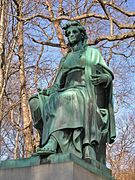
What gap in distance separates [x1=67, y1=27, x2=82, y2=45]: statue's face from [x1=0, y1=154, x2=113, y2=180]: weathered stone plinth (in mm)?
1734

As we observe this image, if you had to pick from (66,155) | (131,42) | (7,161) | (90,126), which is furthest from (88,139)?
(131,42)

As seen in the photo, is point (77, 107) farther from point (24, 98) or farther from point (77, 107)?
point (24, 98)

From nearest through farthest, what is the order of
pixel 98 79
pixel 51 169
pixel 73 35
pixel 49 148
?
pixel 51 169
pixel 49 148
pixel 98 79
pixel 73 35

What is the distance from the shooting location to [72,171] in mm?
4633

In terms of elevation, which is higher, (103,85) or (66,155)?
(103,85)

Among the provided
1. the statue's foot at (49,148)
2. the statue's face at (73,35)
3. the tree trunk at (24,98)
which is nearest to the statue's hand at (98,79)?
the statue's face at (73,35)

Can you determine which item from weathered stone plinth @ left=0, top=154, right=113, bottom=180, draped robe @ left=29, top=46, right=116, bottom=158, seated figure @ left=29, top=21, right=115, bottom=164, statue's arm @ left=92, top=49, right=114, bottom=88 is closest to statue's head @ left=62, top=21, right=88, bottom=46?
seated figure @ left=29, top=21, right=115, bottom=164

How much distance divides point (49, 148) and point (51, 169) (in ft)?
0.92

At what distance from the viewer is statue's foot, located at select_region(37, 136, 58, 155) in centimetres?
488

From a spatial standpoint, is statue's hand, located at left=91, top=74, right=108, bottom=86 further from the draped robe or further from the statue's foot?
the statue's foot

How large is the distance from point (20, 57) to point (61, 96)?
9.30 metres

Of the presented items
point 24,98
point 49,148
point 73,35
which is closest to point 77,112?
point 49,148

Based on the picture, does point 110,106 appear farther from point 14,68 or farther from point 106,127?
point 14,68

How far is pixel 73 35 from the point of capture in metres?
6.05
